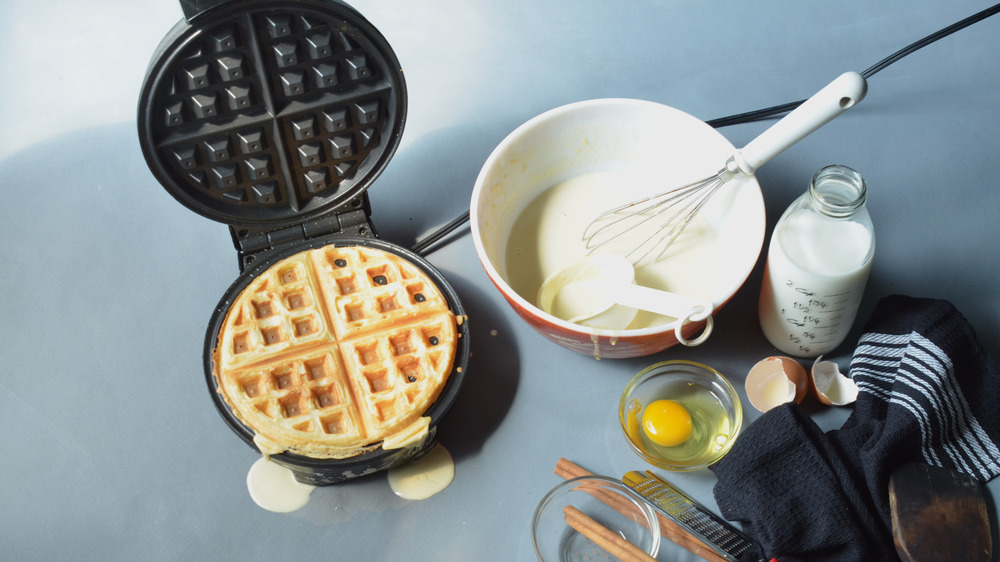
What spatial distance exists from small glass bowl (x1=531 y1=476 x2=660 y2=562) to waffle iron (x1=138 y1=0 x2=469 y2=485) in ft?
0.72

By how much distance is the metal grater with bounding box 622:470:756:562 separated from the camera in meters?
1.20

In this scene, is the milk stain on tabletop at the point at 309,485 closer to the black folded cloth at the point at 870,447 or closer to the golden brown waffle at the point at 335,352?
the golden brown waffle at the point at 335,352

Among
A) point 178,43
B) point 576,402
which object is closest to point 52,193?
point 178,43

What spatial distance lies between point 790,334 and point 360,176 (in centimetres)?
75

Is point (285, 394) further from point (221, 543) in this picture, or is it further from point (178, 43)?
point (178, 43)

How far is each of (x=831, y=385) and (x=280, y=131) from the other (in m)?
Result: 0.98

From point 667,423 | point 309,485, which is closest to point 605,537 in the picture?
point 667,423

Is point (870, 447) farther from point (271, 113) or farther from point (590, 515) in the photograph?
point (271, 113)

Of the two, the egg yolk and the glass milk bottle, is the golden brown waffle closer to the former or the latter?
the egg yolk

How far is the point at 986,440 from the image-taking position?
1.24m

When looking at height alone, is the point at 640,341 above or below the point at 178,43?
below

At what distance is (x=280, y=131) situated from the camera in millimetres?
1312

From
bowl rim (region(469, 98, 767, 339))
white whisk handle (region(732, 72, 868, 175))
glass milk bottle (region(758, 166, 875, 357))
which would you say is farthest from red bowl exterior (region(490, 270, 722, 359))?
white whisk handle (region(732, 72, 868, 175))

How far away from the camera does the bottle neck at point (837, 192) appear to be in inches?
45.0
